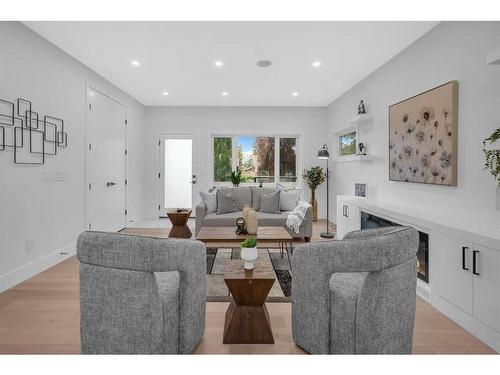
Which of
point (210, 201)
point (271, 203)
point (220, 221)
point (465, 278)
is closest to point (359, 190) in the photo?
point (271, 203)

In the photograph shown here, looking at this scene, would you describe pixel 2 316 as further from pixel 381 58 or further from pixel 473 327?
pixel 381 58

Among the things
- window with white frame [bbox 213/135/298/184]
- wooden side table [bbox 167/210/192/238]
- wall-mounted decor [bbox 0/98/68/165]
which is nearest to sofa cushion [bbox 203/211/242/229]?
wooden side table [bbox 167/210/192/238]

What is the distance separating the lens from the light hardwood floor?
5.87 ft

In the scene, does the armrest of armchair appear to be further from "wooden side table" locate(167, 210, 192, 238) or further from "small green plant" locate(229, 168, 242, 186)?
"small green plant" locate(229, 168, 242, 186)

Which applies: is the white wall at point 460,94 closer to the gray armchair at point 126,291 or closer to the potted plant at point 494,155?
the potted plant at point 494,155

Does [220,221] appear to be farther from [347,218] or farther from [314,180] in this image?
[314,180]

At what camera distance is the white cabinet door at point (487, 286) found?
5.81 feet

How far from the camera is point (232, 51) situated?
3.48m

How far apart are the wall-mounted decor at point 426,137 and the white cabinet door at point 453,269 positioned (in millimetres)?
744

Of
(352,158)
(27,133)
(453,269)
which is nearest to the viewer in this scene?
(453,269)

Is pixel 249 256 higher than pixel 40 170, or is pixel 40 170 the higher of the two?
pixel 40 170

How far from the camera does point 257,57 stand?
367cm

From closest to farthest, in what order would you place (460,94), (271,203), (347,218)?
(460,94), (347,218), (271,203)

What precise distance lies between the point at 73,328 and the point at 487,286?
274 cm
